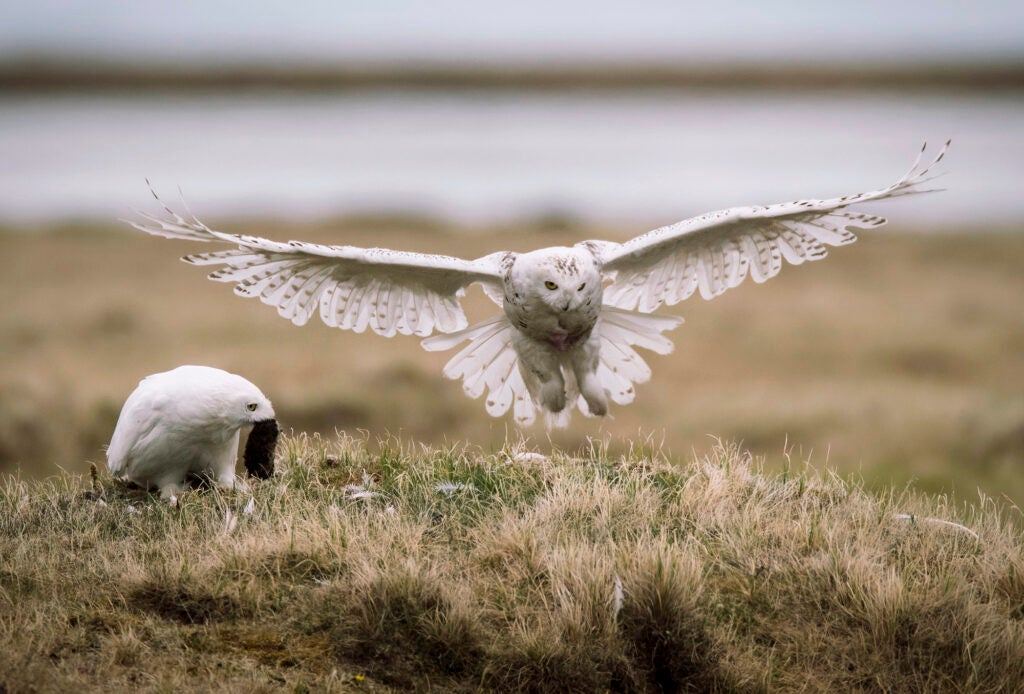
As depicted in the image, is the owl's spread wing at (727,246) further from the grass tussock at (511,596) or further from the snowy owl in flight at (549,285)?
the grass tussock at (511,596)

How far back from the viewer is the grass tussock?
495 cm

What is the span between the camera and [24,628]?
4973mm

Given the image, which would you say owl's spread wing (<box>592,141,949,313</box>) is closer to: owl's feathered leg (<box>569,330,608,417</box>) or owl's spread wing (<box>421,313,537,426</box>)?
owl's feathered leg (<box>569,330,608,417</box>)

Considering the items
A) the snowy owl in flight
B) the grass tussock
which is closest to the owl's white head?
the snowy owl in flight

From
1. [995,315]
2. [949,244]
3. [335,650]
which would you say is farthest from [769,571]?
[949,244]

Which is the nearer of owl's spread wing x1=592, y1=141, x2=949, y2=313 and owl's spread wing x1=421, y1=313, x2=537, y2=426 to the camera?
owl's spread wing x1=592, y1=141, x2=949, y2=313

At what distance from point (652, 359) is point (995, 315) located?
16.2ft

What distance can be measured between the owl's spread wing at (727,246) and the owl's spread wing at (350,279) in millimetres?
898

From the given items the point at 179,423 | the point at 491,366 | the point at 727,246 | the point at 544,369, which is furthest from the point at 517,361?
the point at 179,423

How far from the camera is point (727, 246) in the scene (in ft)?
24.0

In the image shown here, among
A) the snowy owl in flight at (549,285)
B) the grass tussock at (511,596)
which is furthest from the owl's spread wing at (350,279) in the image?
the grass tussock at (511,596)

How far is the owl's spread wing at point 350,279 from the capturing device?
682 centimetres

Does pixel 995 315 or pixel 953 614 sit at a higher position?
pixel 995 315

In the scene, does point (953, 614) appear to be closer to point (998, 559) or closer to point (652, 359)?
point (998, 559)
